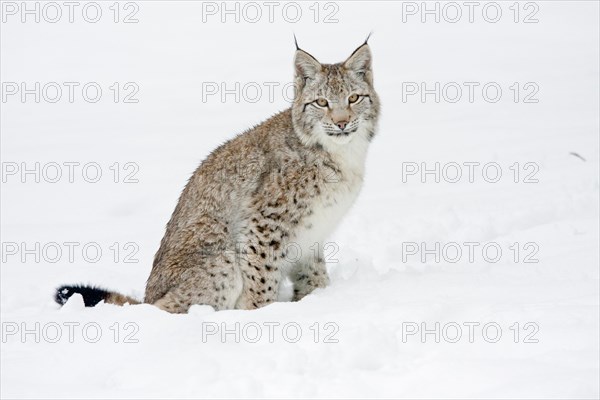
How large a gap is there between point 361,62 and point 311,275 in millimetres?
1816

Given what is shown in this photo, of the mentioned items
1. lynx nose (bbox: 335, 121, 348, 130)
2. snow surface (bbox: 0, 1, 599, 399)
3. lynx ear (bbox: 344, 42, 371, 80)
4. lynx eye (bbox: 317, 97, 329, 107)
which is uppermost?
lynx ear (bbox: 344, 42, 371, 80)

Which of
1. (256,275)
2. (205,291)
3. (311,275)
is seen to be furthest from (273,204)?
(205,291)

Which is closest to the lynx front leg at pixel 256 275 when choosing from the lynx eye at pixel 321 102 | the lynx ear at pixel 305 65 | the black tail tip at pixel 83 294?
the black tail tip at pixel 83 294

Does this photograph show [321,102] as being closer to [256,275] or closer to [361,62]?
[361,62]

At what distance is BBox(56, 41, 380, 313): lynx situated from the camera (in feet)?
23.9

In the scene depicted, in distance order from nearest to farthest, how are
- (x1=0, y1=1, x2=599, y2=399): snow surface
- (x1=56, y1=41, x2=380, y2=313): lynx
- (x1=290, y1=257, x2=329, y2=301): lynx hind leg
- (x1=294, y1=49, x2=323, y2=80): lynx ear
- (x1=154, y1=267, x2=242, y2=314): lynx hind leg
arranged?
1. (x1=0, y1=1, x2=599, y2=399): snow surface
2. (x1=154, y1=267, x2=242, y2=314): lynx hind leg
3. (x1=56, y1=41, x2=380, y2=313): lynx
4. (x1=294, y1=49, x2=323, y2=80): lynx ear
5. (x1=290, y1=257, x2=329, y2=301): lynx hind leg

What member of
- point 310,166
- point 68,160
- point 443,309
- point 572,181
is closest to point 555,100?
point 572,181

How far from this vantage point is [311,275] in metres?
7.71

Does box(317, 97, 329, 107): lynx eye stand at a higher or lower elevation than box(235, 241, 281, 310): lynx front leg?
higher

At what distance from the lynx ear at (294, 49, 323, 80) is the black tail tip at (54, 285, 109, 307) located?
94.1 inches

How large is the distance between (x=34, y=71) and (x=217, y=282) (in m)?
14.4

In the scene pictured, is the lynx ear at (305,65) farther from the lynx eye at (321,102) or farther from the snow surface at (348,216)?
the snow surface at (348,216)

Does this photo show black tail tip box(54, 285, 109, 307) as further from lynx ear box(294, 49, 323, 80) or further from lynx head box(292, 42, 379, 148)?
lynx ear box(294, 49, 323, 80)

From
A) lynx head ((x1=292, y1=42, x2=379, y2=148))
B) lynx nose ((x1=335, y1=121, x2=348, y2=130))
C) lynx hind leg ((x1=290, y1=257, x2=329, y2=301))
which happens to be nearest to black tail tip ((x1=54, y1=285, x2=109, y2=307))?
lynx hind leg ((x1=290, y1=257, x2=329, y2=301))
